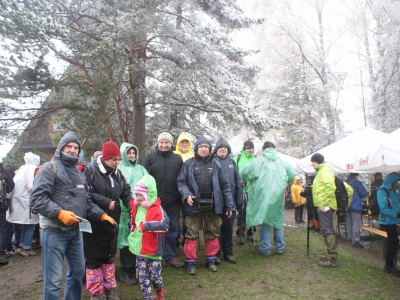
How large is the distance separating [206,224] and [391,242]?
343cm

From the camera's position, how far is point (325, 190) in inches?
212

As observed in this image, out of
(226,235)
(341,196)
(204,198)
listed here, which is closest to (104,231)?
(204,198)

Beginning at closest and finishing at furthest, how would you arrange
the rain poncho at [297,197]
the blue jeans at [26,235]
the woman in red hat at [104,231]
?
the woman in red hat at [104,231] → the blue jeans at [26,235] → the rain poncho at [297,197]

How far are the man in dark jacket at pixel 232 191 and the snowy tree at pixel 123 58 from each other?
10.2 ft

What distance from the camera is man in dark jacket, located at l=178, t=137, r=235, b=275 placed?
475 cm

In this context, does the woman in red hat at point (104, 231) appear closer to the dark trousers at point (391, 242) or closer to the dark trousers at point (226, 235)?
the dark trousers at point (226, 235)

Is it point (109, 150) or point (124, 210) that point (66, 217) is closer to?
point (109, 150)

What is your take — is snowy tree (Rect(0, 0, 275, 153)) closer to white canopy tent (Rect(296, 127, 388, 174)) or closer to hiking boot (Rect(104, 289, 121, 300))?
white canopy tent (Rect(296, 127, 388, 174))

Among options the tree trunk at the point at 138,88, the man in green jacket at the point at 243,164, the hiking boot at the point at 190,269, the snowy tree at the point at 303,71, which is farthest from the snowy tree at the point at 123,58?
the snowy tree at the point at 303,71

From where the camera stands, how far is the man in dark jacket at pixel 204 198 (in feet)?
15.6

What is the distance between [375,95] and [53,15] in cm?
1753

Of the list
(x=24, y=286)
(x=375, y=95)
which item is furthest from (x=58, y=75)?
(x=375, y=95)

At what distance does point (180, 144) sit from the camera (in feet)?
20.1

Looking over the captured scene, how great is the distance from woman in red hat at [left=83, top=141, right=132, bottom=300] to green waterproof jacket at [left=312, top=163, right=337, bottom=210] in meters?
3.52
